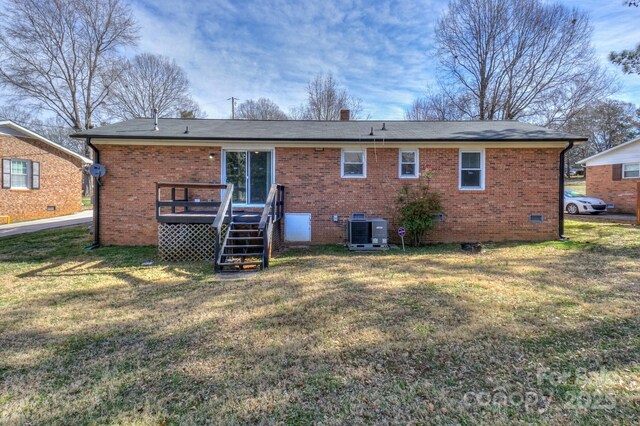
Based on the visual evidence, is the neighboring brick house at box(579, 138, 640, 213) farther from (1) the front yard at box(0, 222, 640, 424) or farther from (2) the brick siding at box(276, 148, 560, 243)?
(1) the front yard at box(0, 222, 640, 424)

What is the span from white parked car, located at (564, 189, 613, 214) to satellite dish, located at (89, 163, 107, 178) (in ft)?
70.0

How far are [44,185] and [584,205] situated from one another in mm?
28747

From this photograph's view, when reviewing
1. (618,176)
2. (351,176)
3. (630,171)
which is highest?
(630,171)

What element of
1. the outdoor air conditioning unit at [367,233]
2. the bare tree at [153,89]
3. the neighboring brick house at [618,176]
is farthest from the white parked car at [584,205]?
the bare tree at [153,89]

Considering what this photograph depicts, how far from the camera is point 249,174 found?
952 centimetres

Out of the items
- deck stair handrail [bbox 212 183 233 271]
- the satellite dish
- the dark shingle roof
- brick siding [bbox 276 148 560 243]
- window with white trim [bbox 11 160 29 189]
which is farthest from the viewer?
window with white trim [bbox 11 160 29 189]

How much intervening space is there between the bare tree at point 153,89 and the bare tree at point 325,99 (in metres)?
11.7

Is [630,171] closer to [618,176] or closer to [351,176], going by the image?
[618,176]

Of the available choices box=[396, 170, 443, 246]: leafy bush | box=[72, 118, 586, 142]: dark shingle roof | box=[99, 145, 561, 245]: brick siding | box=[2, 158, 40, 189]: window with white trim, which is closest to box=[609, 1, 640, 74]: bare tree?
box=[72, 118, 586, 142]: dark shingle roof

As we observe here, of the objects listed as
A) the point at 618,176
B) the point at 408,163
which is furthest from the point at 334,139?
the point at 618,176

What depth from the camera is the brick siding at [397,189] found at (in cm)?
922

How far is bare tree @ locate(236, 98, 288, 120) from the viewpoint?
3655cm

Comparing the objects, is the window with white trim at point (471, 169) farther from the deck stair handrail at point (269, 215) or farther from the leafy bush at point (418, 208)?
the deck stair handrail at point (269, 215)

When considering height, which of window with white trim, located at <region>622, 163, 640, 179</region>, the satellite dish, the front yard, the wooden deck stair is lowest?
the front yard
